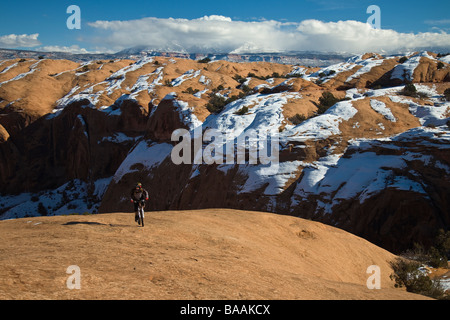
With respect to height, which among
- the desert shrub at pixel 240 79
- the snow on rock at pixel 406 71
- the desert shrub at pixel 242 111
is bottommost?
the desert shrub at pixel 242 111

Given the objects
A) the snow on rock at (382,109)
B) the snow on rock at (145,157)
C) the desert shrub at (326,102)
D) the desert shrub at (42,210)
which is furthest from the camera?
the desert shrub at (42,210)

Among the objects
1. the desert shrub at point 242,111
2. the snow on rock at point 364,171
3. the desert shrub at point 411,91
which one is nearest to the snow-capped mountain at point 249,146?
the snow on rock at point 364,171

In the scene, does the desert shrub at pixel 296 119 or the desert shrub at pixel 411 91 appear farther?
the desert shrub at pixel 411 91

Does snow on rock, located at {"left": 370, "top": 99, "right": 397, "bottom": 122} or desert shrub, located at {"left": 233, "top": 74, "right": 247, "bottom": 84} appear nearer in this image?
snow on rock, located at {"left": 370, "top": 99, "right": 397, "bottom": 122}

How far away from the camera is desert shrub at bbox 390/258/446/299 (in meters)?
10.8

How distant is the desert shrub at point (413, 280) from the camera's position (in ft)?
35.4

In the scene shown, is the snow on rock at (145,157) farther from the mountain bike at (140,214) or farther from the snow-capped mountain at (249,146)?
the mountain bike at (140,214)

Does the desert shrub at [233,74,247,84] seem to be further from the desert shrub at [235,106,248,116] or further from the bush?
the desert shrub at [235,106,248,116]

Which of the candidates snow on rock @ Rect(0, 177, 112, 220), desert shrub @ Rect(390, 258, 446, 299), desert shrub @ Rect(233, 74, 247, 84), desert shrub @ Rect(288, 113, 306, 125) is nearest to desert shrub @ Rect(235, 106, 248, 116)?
desert shrub @ Rect(288, 113, 306, 125)

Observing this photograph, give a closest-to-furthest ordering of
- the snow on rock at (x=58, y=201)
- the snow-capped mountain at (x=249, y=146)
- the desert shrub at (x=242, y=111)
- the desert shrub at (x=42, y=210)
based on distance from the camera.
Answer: the snow-capped mountain at (x=249, y=146), the desert shrub at (x=242, y=111), the snow on rock at (x=58, y=201), the desert shrub at (x=42, y=210)

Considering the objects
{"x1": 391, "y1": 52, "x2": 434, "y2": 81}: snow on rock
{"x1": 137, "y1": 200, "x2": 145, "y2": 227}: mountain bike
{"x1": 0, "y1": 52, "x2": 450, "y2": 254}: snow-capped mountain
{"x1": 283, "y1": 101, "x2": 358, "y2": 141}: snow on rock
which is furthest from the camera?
{"x1": 391, "y1": 52, "x2": 434, "y2": 81}: snow on rock

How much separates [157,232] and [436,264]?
40.3ft

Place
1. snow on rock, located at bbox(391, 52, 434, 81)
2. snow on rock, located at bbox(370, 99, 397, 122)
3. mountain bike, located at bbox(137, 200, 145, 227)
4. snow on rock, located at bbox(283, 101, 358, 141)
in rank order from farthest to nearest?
snow on rock, located at bbox(391, 52, 434, 81), snow on rock, located at bbox(370, 99, 397, 122), snow on rock, located at bbox(283, 101, 358, 141), mountain bike, located at bbox(137, 200, 145, 227)

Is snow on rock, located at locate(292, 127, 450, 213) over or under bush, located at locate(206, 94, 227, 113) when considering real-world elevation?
under
